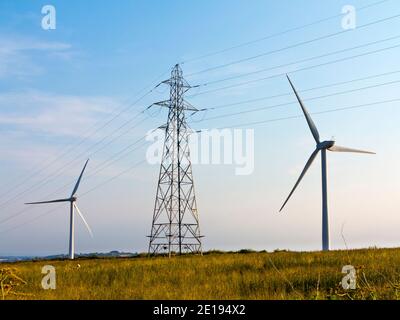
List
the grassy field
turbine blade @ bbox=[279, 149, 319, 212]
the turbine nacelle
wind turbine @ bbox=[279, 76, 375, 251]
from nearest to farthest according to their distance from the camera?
the grassy field → turbine blade @ bbox=[279, 149, 319, 212] → wind turbine @ bbox=[279, 76, 375, 251] → the turbine nacelle

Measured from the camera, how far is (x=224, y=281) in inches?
699

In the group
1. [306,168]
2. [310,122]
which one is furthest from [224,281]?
[310,122]

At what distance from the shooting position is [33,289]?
1786 cm

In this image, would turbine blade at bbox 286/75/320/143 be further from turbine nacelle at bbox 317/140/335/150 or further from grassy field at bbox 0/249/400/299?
grassy field at bbox 0/249/400/299

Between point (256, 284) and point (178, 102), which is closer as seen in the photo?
point (256, 284)

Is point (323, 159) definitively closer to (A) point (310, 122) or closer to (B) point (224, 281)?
(A) point (310, 122)

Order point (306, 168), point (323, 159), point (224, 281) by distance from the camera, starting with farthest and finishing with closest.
→ point (323, 159), point (306, 168), point (224, 281)

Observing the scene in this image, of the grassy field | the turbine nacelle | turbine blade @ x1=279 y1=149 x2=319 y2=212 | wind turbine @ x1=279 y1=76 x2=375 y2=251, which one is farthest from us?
the turbine nacelle

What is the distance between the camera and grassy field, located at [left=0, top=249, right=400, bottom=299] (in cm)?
1318

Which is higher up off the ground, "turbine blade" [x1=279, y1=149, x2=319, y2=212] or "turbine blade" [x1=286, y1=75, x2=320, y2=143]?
"turbine blade" [x1=286, y1=75, x2=320, y2=143]

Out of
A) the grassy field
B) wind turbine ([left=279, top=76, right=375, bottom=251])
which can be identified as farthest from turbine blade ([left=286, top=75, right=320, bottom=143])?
the grassy field
